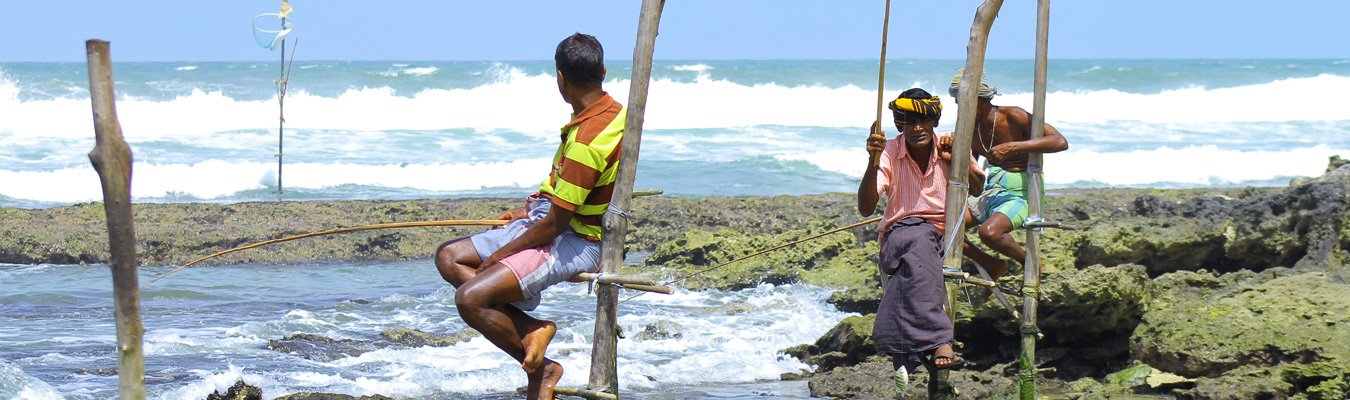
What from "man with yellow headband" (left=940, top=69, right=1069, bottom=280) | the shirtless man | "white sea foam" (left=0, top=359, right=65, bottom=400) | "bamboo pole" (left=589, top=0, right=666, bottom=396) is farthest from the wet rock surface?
"man with yellow headband" (left=940, top=69, right=1069, bottom=280)

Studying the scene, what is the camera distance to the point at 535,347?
4715 mm

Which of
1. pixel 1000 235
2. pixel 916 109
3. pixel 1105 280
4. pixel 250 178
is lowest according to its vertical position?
pixel 250 178

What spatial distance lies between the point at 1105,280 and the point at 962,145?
1848 millimetres

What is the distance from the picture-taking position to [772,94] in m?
37.3

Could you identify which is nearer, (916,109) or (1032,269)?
(916,109)

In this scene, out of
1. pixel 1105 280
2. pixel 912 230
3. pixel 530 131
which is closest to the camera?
pixel 912 230

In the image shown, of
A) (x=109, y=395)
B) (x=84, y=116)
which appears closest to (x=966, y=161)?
(x=109, y=395)

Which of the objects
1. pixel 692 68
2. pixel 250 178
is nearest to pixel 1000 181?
pixel 250 178

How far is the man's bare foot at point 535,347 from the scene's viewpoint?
4691 millimetres

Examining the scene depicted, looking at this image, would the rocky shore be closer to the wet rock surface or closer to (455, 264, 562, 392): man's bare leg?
the wet rock surface

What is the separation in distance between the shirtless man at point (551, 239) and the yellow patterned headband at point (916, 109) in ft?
4.29

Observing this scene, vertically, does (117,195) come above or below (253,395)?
above

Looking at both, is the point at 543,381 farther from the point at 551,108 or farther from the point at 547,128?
the point at 551,108

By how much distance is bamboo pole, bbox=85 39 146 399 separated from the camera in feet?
11.7
